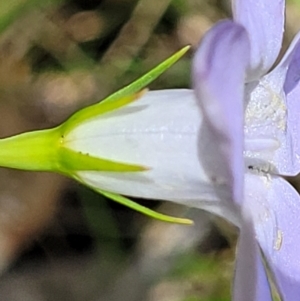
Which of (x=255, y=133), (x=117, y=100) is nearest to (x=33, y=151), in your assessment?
(x=117, y=100)

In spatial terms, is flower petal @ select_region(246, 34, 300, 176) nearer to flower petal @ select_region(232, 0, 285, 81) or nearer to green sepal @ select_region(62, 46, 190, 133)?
flower petal @ select_region(232, 0, 285, 81)

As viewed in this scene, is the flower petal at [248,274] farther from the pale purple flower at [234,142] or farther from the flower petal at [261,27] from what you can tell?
the flower petal at [261,27]

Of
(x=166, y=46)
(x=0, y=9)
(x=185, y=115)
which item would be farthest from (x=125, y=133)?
(x=166, y=46)

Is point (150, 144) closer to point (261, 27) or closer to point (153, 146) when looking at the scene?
point (153, 146)

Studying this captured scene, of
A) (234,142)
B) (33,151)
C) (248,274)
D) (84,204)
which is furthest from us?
(84,204)

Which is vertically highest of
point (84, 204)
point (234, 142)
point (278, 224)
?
point (234, 142)

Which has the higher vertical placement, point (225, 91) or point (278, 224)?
point (225, 91)
